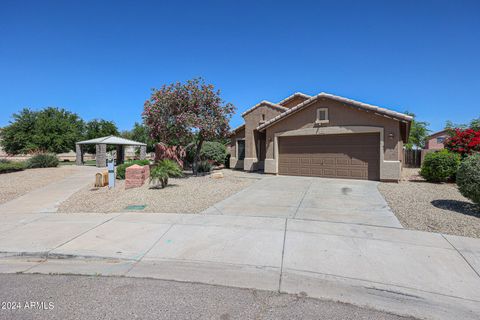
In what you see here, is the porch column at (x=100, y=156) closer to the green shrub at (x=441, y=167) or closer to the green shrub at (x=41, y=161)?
the green shrub at (x=41, y=161)

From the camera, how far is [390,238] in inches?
201

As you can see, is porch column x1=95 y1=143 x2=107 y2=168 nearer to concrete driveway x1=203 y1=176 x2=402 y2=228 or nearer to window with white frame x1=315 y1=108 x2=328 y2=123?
concrete driveway x1=203 y1=176 x2=402 y2=228

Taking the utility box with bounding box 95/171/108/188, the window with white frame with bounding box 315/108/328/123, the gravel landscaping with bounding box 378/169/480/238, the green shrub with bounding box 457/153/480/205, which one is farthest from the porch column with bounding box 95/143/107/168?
the green shrub with bounding box 457/153/480/205

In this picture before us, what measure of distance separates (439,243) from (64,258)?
6.83 meters

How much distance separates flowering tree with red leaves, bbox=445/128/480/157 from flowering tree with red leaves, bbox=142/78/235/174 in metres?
13.7

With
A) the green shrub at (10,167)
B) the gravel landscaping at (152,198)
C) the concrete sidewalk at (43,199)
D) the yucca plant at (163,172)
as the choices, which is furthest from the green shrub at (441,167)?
the green shrub at (10,167)

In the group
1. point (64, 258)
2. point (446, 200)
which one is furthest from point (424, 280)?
point (446, 200)

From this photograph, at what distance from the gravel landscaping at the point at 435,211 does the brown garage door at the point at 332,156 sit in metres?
3.33

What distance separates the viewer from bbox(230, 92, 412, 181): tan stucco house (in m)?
12.7

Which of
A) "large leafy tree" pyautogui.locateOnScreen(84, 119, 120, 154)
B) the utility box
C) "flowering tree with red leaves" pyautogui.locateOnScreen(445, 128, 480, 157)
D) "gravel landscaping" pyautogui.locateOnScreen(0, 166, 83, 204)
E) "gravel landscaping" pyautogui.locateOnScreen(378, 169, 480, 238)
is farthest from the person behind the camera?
"large leafy tree" pyautogui.locateOnScreen(84, 119, 120, 154)

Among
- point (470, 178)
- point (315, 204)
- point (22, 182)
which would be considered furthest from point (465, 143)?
point (22, 182)

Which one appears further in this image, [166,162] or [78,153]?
[78,153]

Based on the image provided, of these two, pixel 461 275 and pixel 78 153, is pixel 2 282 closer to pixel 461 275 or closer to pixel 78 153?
pixel 461 275

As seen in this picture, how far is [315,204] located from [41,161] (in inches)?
796
